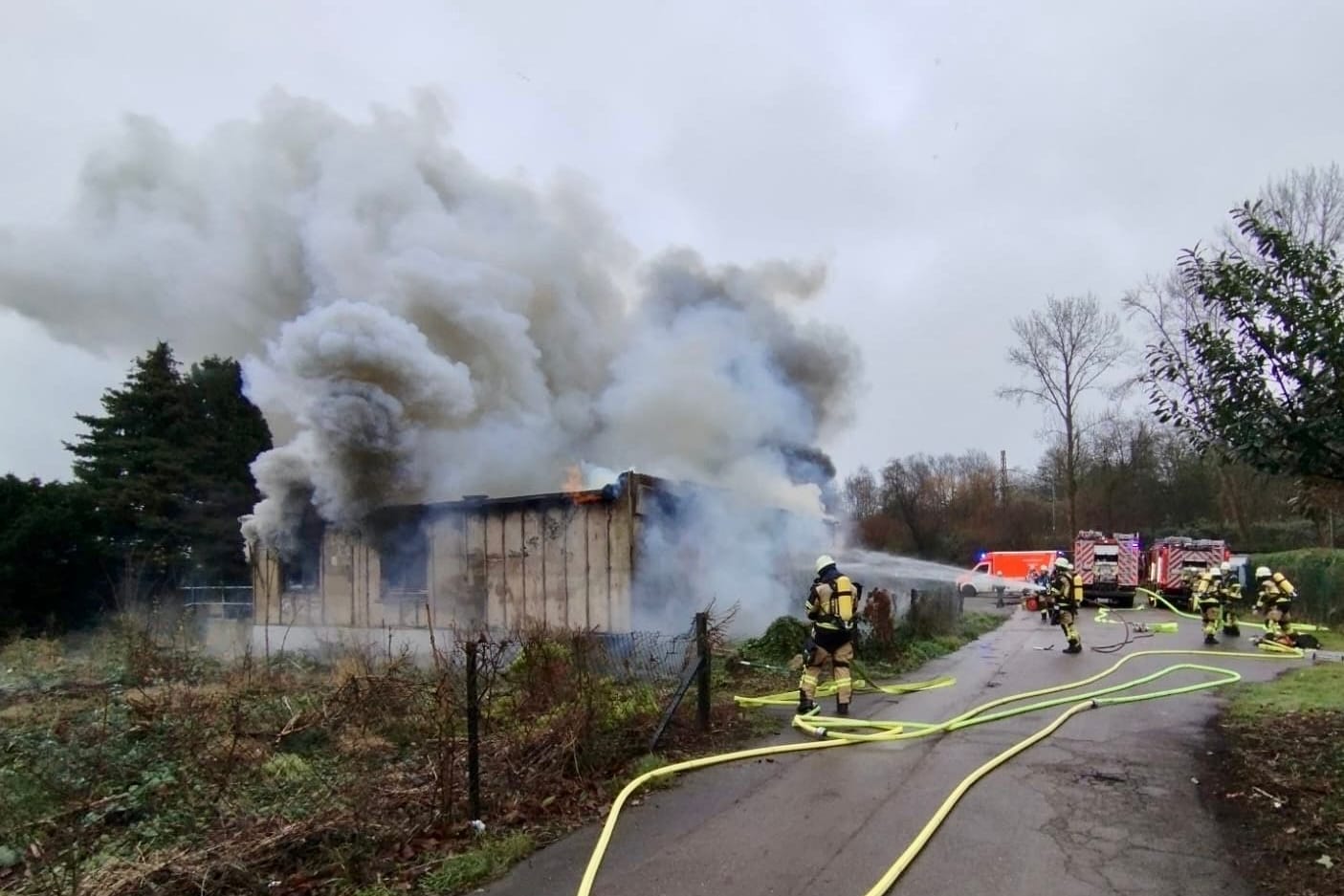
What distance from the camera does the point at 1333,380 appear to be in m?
6.31

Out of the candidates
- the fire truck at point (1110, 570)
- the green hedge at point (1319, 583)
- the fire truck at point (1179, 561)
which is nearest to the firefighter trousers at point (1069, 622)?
the green hedge at point (1319, 583)

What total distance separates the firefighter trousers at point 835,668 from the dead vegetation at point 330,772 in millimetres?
717

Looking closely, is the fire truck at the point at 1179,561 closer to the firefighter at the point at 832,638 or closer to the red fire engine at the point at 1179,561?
the red fire engine at the point at 1179,561

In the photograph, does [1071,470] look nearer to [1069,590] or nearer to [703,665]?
[1069,590]

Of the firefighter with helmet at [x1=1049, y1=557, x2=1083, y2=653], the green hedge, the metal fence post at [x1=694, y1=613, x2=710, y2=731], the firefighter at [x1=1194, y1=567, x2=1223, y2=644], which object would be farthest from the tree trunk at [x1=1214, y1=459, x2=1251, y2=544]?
the metal fence post at [x1=694, y1=613, x2=710, y2=731]

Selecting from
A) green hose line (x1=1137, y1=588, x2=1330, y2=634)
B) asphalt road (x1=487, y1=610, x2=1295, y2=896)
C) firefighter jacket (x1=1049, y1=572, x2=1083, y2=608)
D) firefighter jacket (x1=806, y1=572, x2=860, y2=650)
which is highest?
firefighter jacket (x1=806, y1=572, x2=860, y2=650)

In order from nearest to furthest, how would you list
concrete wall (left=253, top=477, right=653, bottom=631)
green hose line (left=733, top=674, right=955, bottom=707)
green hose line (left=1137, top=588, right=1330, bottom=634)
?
1. green hose line (left=733, top=674, right=955, bottom=707)
2. concrete wall (left=253, top=477, right=653, bottom=631)
3. green hose line (left=1137, top=588, right=1330, bottom=634)

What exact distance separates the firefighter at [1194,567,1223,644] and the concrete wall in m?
10.0

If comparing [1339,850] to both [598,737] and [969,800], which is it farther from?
[598,737]

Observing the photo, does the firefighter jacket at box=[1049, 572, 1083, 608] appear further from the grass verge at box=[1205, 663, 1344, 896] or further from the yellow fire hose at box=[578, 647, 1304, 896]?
the grass verge at box=[1205, 663, 1344, 896]

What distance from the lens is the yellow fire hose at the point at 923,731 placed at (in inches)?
192

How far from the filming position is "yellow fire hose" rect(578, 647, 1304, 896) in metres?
4.88

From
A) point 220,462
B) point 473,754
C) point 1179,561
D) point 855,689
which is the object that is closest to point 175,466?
point 220,462

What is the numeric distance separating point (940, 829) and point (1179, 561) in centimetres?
2479
